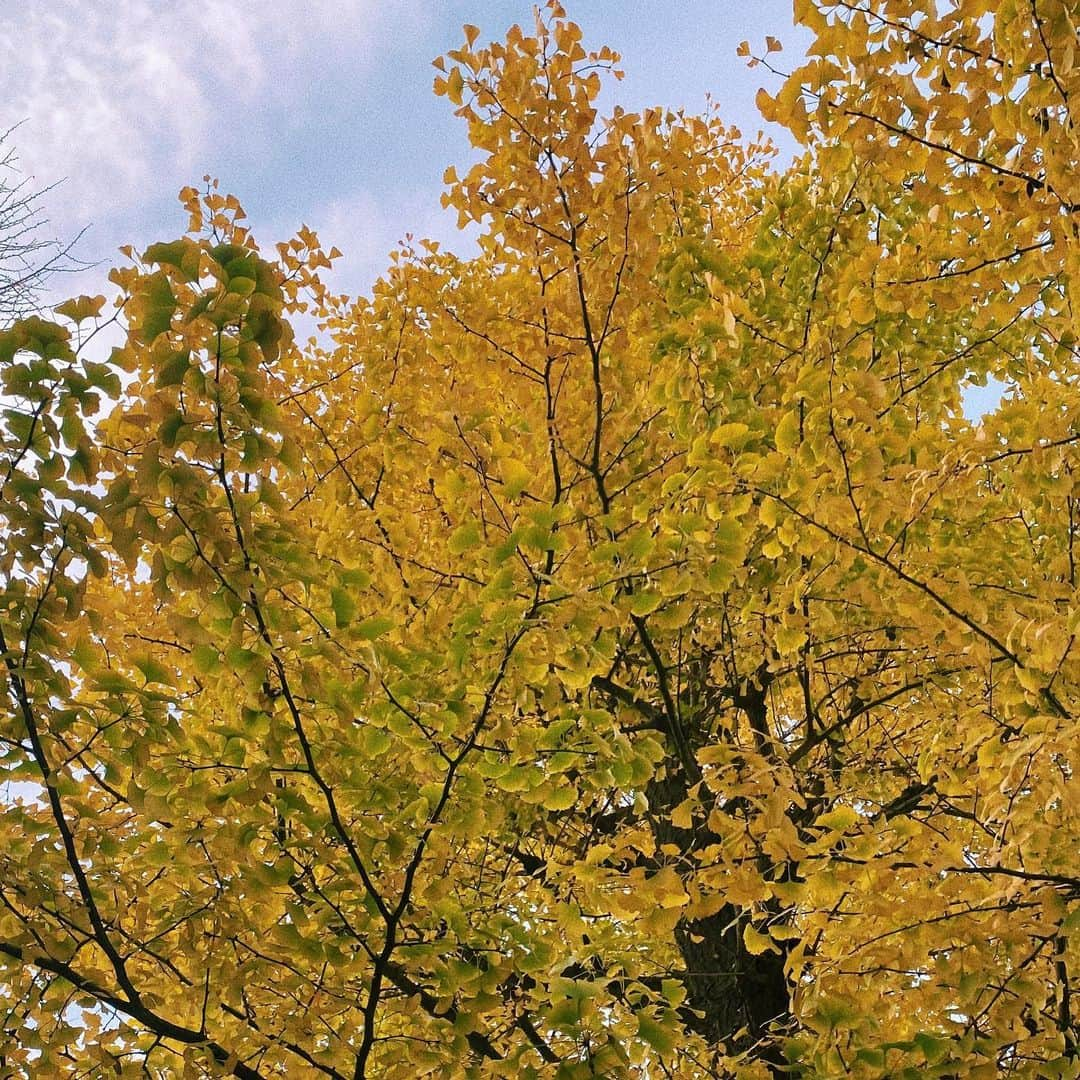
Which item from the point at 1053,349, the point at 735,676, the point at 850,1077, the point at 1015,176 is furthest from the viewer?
the point at 735,676

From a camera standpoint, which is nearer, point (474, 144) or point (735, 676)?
point (474, 144)

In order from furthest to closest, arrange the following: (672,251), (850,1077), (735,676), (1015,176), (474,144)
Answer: (735,676), (672,251), (474,144), (1015,176), (850,1077)

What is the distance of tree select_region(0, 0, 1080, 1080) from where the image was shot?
1966 millimetres

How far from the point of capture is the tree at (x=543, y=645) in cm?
197

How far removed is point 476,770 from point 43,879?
1051mm

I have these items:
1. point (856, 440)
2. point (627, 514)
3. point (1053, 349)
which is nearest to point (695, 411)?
point (856, 440)

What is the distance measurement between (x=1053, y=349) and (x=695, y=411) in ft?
6.87

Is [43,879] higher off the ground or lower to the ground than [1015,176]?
lower

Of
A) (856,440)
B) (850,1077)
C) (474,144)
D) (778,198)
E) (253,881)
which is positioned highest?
(778,198)

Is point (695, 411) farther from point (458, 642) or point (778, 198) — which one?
point (778, 198)

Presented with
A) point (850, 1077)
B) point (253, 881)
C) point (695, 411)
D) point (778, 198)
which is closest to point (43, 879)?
point (253, 881)

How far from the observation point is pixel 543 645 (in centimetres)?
237

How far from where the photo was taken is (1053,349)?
3971 millimetres

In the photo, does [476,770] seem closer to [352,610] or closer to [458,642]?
A: [458,642]
